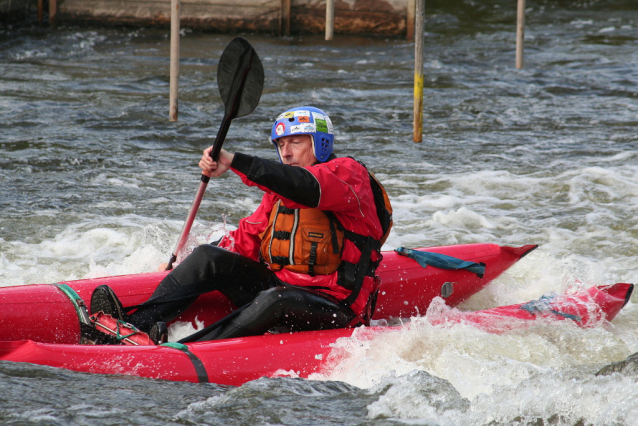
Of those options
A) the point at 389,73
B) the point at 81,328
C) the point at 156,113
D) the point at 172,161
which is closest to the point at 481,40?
the point at 389,73

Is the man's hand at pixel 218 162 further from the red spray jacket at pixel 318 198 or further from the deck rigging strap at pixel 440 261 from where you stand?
the deck rigging strap at pixel 440 261

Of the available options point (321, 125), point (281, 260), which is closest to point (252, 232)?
point (281, 260)

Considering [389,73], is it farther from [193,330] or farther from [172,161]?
[193,330]

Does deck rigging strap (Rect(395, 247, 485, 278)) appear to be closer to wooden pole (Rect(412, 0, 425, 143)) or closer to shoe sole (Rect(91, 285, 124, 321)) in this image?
shoe sole (Rect(91, 285, 124, 321))

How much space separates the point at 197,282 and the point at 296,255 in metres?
0.50

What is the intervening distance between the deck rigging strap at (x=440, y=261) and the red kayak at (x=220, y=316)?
0.03 m

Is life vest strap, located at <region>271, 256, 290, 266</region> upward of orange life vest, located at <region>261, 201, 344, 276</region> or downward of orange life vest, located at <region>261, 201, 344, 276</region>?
downward

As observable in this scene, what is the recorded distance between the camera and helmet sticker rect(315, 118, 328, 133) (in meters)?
3.25

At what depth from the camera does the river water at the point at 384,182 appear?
2.62m

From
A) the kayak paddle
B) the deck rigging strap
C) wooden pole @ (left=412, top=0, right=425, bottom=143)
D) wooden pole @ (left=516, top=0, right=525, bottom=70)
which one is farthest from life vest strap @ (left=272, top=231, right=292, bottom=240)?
wooden pole @ (left=516, top=0, right=525, bottom=70)

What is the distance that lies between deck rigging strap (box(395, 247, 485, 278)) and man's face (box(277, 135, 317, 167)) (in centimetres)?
112

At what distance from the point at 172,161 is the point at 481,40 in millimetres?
8464

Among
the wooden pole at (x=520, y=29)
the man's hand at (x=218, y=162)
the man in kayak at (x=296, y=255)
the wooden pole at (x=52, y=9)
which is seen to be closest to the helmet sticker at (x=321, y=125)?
the man in kayak at (x=296, y=255)

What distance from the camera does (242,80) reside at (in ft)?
11.8
